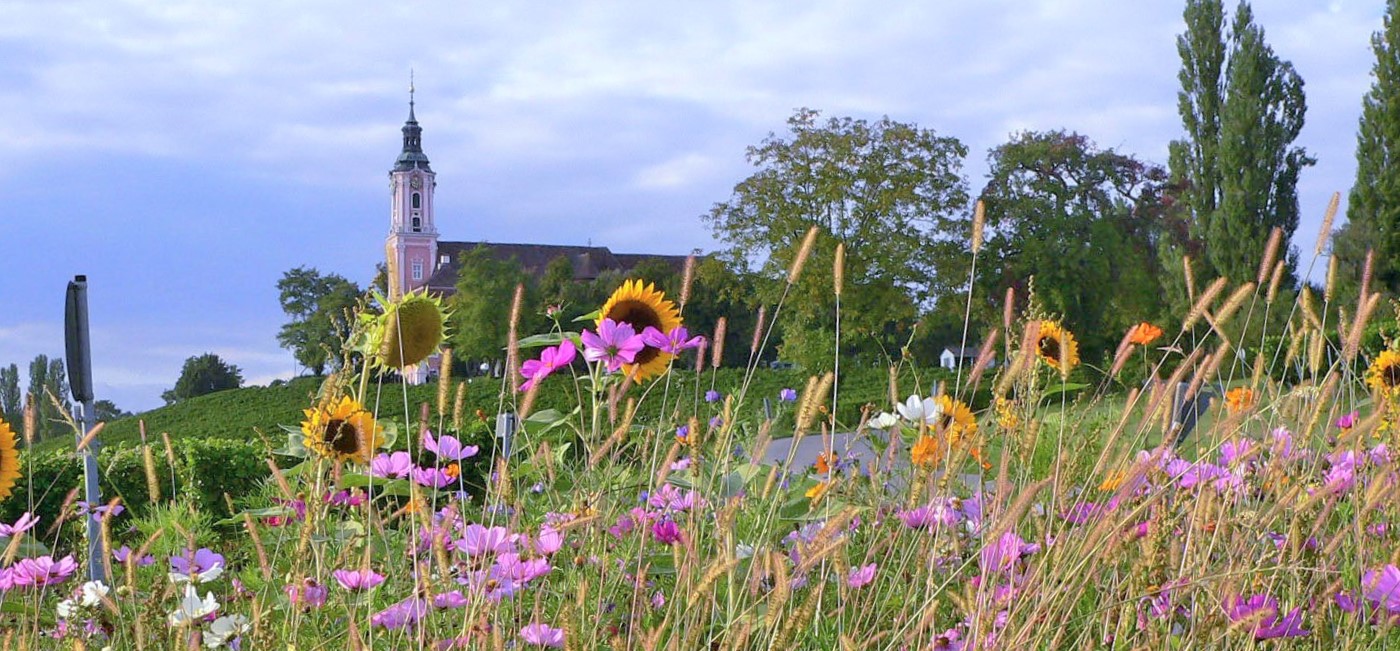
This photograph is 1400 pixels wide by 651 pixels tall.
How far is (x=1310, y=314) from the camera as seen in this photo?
2652 mm

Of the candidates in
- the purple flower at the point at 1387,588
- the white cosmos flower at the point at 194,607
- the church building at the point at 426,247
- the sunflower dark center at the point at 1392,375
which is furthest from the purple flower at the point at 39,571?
the church building at the point at 426,247

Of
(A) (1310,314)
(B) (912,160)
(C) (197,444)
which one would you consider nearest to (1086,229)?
(B) (912,160)

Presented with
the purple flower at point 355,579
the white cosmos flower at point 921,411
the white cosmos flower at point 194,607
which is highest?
the white cosmos flower at point 921,411

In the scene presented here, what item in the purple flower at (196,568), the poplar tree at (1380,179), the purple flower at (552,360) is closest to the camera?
the purple flower at (196,568)

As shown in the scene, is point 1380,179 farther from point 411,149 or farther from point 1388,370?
point 411,149

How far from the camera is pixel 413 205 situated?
71.1 meters

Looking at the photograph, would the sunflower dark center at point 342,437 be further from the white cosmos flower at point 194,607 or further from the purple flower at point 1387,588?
the purple flower at point 1387,588

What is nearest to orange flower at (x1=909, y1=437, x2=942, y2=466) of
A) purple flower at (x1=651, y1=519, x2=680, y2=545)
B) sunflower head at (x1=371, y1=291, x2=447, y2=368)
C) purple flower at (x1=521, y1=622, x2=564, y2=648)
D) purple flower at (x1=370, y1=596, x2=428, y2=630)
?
purple flower at (x1=651, y1=519, x2=680, y2=545)

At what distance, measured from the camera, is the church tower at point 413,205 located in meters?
68.4

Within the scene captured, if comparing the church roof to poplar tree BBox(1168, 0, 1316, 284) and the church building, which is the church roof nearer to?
the church building

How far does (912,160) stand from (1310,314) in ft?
79.5

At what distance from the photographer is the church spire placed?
7200 cm

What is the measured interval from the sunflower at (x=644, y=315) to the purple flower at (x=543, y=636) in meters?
0.98

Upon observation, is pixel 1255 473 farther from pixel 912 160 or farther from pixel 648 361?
pixel 912 160
